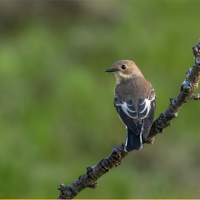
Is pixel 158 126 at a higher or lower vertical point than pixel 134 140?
lower

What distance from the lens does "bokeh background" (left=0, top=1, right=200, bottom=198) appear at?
8.66 meters

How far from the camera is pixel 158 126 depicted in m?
4.22

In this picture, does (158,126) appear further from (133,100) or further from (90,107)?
(90,107)

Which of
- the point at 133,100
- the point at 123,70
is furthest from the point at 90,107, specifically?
the point at 133,100

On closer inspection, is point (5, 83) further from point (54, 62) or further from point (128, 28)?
point (128, 28)

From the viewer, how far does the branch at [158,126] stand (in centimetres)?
391

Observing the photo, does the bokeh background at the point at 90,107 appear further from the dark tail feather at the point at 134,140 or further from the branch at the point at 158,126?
the branch at the point at 158,126

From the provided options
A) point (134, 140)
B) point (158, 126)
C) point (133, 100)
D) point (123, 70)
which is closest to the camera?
point (158, 126)

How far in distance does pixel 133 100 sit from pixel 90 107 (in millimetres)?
3823

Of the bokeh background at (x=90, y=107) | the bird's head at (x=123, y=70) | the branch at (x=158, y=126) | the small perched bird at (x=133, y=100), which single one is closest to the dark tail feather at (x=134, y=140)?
the small perched bird at (x=133, y=100)

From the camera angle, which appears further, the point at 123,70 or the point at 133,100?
the point at 123,70

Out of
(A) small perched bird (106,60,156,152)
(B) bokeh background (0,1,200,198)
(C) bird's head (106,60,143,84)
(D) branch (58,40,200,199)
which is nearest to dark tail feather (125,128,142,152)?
(A) small perched bird (106,60,156,152)

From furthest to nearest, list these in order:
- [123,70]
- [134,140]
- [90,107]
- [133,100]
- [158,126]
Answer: [90,107] < [123,70] < [133,100] < [134,140] < [158,126]

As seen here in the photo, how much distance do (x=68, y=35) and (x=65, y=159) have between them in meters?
3.77
